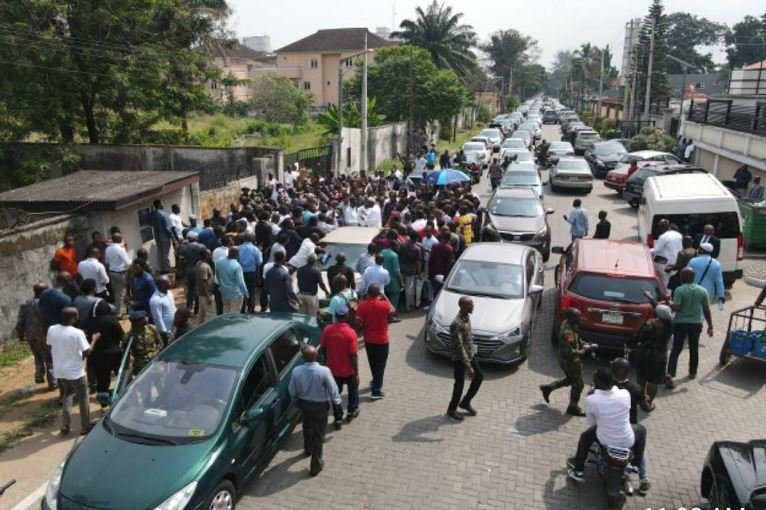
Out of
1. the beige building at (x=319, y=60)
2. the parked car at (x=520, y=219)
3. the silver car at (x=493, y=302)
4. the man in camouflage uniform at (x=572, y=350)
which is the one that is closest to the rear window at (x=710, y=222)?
the parked car at (x=520, y=219)

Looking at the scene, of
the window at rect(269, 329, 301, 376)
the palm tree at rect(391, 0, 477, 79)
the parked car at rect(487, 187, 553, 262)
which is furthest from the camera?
the palm tree at rect(391, 0, 477, 79)

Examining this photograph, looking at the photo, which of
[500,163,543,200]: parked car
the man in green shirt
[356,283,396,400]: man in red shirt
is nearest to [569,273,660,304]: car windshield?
the man in green shirt

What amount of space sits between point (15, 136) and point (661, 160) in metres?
25.0

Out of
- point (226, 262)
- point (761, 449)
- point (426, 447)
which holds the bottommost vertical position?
point (426, 447)

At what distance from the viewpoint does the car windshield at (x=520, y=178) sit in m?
21.4

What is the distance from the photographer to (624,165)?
26.3m

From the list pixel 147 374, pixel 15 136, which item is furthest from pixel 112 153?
pixel 147 374

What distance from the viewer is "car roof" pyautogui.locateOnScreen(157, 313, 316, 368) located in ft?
21.2

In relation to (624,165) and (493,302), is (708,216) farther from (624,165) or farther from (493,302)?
(624,165)

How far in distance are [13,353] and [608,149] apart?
92.2ft

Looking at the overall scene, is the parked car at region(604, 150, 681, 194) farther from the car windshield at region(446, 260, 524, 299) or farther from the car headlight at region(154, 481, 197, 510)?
the car headlight at region(154, 481, 197, 510)

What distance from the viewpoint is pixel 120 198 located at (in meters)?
11.9

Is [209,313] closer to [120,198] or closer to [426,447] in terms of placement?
[120,198]

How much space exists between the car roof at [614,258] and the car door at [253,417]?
17.7 feet
